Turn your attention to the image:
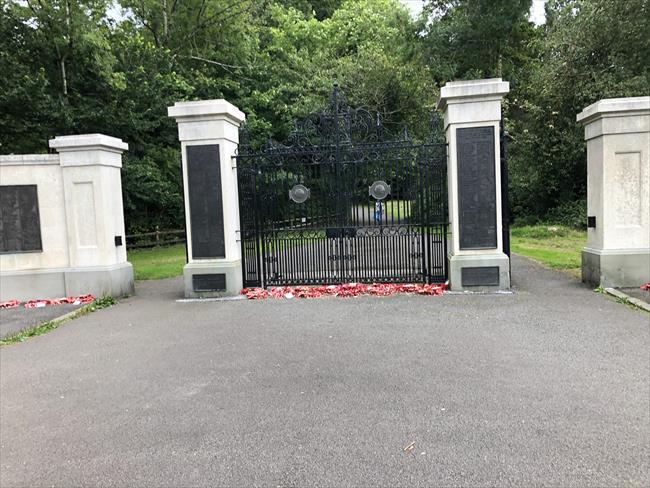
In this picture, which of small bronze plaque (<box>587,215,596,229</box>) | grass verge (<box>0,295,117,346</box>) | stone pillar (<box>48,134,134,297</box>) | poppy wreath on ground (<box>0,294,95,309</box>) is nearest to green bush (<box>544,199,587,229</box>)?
small bronze plaque (<box>587,215,596,229</box>)

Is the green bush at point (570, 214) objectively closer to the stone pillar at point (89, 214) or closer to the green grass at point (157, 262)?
the green grass at point (157, 262)

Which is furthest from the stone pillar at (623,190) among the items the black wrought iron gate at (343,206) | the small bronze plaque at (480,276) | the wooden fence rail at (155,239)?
the wooden fence rail at (155,239)

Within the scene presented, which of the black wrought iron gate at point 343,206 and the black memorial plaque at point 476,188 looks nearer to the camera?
the black memorial plaque at point 476,188

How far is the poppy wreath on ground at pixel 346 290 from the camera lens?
8.98 meters

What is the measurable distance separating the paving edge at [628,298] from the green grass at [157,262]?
996 centimetres

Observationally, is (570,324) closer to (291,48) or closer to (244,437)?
(244,437)

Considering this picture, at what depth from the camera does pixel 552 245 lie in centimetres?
1655

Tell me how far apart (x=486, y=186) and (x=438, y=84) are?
1856 cm

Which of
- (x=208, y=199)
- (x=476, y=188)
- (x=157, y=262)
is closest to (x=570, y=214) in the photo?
(x=476, y=188)

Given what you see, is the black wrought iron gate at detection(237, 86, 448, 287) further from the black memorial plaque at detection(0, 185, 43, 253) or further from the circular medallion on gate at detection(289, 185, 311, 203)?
the black memorial plaque at detection(0, 185, 43, 253)

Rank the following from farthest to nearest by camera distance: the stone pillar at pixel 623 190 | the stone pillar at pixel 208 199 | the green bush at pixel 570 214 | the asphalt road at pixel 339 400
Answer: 1. the green bush at pixel 570 214
2. the stone pillar at pixel 208 199
3. the stone pillar at pixel 623 190
4. the asphalt road at pixel 339 400

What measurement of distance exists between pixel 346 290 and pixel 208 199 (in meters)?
3.09

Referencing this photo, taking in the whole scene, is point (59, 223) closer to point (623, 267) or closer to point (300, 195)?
point (300, 195)

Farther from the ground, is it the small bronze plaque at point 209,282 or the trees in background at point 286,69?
the trees in background at point 286,69
